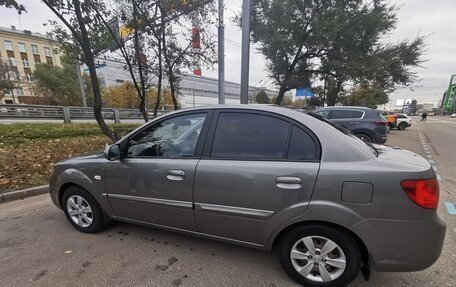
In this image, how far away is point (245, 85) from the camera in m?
7.62

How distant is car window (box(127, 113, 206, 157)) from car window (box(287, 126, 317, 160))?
935 mm

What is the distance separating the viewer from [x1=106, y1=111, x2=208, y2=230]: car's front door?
94.3 inches

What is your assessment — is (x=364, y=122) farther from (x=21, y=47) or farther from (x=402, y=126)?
(x=21, y=47)

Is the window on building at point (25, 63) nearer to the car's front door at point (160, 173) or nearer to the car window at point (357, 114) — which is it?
the car window at point (357, 114)

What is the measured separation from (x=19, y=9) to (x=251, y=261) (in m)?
6.41

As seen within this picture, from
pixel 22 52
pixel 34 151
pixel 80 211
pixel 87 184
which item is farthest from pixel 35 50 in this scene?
pixel 87 184

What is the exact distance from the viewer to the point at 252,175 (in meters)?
2.06

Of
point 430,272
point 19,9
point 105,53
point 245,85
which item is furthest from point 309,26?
point 430,272

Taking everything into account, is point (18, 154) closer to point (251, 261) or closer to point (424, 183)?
point (251, 261)

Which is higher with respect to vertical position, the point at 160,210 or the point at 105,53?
the point at 105,53

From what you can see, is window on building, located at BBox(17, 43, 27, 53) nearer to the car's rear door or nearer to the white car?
the car's rear door

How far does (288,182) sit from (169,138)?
1.43 meters

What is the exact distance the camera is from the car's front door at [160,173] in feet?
7.86

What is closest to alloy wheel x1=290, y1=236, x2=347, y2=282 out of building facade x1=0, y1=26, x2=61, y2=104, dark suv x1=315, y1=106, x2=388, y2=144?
dark suv x1=315, y1=106, x2=388, y2=144
